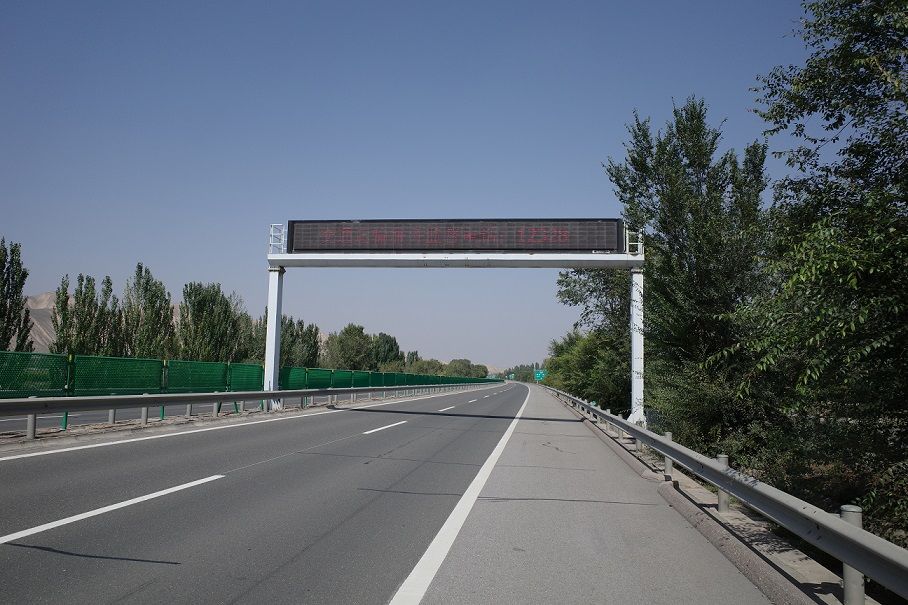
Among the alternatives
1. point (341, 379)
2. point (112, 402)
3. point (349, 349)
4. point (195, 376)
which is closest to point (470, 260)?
point (195, 376)

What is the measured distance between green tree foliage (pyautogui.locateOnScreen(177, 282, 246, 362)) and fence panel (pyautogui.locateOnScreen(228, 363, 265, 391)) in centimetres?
1819

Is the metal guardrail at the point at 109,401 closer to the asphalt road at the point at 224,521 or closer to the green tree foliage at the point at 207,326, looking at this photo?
the asphalt road at the point at 224,521

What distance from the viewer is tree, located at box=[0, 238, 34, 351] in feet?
112

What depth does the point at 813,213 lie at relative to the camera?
25.2 ft

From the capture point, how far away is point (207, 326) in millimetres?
41500

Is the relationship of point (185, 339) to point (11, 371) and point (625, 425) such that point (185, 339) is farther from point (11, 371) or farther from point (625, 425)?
point (625, 425)

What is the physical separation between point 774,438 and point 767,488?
551 centimetres

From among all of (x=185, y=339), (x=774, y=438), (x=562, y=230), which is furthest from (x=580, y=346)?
(x=774, y=438)

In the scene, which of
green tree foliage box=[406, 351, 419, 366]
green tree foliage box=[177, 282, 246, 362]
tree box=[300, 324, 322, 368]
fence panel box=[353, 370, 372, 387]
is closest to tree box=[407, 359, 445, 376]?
green tree foliage box=[406, 351, 419, 366]

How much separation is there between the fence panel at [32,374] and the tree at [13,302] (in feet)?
78.2

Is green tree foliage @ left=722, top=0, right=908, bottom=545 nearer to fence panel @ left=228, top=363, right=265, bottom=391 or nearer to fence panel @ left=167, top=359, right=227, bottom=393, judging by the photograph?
fence panel @ left=167, top=359, right=227, bottom=393

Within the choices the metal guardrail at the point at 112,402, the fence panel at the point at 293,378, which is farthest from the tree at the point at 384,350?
the metal guardrail at the point at 112,402

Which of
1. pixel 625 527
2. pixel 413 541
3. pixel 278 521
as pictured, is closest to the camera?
pixel 413 541

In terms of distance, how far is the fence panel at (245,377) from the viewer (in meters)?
22.2
